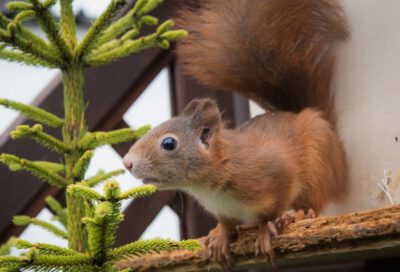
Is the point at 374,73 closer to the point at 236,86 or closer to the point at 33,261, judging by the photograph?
the point at 236,86

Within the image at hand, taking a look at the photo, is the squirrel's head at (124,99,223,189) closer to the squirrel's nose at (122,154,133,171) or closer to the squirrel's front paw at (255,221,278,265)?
the squirrel's nose at (122,154,133,171)

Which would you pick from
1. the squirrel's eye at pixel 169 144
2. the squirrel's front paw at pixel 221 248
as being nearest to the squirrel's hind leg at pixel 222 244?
the squirrel's front paw at pixel 221 248

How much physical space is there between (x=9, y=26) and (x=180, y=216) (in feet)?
3.31

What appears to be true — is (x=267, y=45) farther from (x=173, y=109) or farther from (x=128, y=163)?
(x=128, y=163)

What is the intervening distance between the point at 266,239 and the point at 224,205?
0.54ft

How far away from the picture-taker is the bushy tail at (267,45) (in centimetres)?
152

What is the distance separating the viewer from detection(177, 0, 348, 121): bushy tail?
1.52 meters

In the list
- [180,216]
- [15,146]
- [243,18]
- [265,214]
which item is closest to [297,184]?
[265,214]

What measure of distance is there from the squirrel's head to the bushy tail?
1.16ft

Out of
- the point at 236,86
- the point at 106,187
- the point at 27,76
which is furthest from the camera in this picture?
the point at 27,76

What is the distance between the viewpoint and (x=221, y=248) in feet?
4.01

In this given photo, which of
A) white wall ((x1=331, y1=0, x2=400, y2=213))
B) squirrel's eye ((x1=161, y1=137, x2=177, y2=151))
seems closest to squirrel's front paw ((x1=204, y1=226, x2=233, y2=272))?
squirrel's eye ((x1=161, y1=137, x2=177, y2=151))

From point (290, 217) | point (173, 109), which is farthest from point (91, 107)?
point (290, 217)

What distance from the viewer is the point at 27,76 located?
2.06 m
